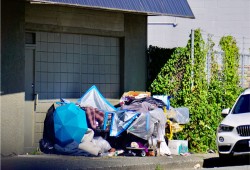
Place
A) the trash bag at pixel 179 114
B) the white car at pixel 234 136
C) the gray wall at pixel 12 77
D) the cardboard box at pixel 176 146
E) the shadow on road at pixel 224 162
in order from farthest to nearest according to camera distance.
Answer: the trash bag at pixel 179 114, the cardboard box at pixel 176 146, the shadow on road at pixel 224 162, the white car at pixel 234 136, the gray wall at pixel 12 77

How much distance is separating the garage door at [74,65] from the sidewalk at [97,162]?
6.14 feet

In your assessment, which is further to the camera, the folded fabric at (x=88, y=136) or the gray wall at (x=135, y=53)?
the gray wall at (x=135, y=53)

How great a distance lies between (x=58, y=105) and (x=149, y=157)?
8.28 feet

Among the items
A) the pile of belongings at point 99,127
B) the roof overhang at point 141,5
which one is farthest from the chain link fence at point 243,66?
the pile of belongings at point 99,127

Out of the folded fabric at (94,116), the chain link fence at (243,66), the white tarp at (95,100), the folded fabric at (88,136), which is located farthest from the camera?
the chain link fence at (243,66)

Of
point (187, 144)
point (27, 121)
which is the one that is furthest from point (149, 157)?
point (27, 121)

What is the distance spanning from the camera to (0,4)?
50.8 feet

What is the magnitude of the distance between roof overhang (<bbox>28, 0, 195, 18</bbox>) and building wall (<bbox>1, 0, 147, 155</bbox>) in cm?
98

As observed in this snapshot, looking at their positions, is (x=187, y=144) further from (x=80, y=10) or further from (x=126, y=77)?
(x=80, y=10)

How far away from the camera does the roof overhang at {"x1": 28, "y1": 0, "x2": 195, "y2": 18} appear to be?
15.7 m

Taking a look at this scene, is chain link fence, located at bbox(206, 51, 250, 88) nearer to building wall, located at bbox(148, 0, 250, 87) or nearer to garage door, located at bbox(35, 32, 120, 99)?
building wall, located at bbox(148, 0, 250, 87)

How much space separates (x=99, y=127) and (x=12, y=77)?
2.38 metres

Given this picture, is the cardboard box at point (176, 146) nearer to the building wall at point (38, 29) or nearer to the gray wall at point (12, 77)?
the building wall at point (38, 29)

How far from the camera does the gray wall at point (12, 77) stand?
51.2ft
